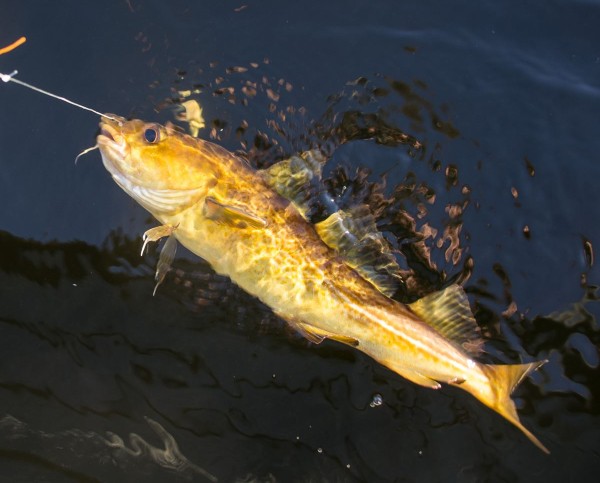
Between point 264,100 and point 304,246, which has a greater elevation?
point 264,100

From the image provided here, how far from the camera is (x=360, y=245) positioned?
376cm

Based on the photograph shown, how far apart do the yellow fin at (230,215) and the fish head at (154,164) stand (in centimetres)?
12

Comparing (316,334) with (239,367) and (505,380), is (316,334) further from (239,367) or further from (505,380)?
(505,380)

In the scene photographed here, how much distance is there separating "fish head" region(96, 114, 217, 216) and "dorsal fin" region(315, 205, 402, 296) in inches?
31.6

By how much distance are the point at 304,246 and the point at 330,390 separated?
1.24 meters

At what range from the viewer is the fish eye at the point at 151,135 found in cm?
370

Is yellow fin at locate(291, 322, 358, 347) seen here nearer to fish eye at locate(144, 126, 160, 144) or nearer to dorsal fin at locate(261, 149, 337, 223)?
dorsal fin at locate(261, 149, 337, 223)

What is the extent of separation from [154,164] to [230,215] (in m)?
0.59

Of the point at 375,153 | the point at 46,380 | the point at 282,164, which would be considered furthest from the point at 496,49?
the point at 46,380

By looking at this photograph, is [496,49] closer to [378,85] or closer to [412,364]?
[378,85]

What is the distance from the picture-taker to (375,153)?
4.43 m

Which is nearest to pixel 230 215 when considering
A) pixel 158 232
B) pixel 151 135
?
pixel 158 232

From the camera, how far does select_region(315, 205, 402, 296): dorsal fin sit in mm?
3762

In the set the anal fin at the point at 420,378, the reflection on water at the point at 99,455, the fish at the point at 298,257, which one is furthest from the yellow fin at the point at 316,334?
the reflection on water at the point at 99,455
